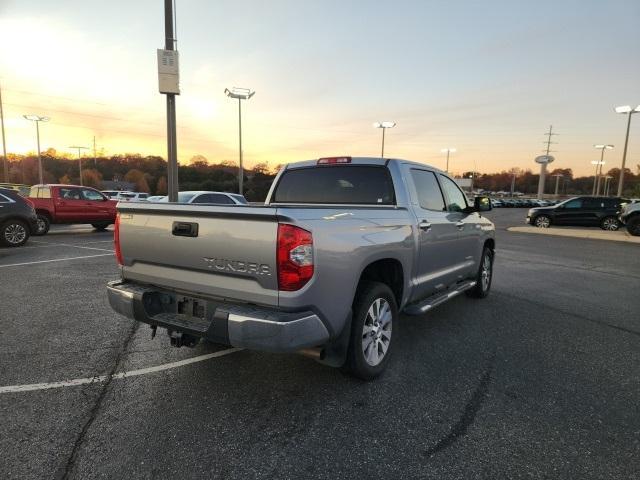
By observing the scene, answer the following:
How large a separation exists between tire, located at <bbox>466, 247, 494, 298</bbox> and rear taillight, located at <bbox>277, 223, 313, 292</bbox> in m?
4.10

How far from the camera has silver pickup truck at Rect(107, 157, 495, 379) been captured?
2.60m

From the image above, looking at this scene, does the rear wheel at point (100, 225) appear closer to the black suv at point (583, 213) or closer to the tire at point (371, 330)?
the tire at point (371, 330)

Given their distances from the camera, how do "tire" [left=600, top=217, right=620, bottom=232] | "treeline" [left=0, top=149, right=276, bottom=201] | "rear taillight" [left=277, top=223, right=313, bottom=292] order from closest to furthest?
"rear taillight" [left=277, top=223, right=313, bottom=292] < "tire" [left=600, top=217, right=620, bottom=232] < "treeline" [left=0, top=149, right=276, bottom=201]

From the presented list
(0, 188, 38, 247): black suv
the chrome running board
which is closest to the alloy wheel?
the chrome running board

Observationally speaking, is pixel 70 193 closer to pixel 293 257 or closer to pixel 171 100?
pixel 171 100

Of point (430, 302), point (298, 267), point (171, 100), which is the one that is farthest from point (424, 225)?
point (171, 100)

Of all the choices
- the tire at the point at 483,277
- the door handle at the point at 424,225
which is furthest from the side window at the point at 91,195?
the door handle at the point at 424,225

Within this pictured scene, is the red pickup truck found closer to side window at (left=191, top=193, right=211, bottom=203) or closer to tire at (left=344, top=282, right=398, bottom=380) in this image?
side window at (left=191, top=193, right=211, bottom=203)

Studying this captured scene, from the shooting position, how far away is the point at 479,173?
524ft

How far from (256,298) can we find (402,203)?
6.14 feet

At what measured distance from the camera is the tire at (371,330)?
10.3 feet

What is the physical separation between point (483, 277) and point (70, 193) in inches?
570

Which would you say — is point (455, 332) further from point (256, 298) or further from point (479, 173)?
point (479, 173)

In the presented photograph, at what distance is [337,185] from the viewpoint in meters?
4.40
